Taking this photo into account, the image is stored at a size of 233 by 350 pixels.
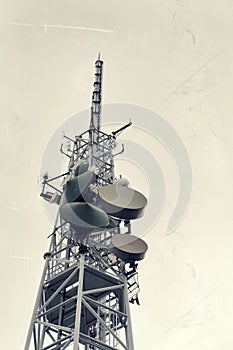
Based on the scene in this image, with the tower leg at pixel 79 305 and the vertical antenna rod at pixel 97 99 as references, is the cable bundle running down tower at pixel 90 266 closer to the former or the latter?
the tower leg at pixel 79 305

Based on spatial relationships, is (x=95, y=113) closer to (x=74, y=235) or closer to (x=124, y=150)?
(x=124, y=150)

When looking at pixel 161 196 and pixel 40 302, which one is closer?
pixel 40 302

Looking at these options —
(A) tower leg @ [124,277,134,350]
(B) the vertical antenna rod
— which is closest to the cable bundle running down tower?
(A) tower leg @ [124,277,134,350]

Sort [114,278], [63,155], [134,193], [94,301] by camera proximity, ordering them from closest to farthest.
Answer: [94,301], [114,278], [134,193], [63,155]

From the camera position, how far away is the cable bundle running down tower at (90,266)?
2227 centimetres

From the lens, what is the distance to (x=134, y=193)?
26297mm

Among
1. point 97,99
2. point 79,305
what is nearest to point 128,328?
point 79,305

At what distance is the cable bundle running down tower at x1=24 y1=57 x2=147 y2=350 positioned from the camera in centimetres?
2227

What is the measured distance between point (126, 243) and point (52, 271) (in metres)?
3.59

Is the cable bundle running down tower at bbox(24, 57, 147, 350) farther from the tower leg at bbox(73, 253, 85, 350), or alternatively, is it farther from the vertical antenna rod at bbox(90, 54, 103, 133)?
the vertical antenna rod at bbox(90, 54, 103, 133)

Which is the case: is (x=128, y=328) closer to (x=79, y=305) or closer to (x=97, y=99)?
(x=79, y=305)

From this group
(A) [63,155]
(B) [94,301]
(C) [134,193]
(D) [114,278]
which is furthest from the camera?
(A) [63,155]

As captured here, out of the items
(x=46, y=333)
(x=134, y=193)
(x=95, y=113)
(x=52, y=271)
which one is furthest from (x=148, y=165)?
(x=46, y=333)

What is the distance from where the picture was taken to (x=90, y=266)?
23031mm
